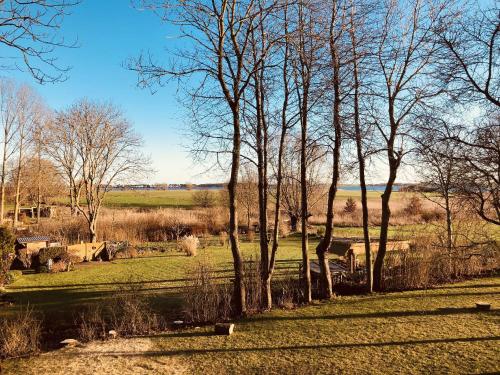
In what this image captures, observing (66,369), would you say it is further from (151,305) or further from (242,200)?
(242,200)

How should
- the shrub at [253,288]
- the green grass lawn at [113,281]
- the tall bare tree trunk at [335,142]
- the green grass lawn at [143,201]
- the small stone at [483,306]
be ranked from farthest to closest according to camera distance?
→ the green grass lawn at [143,201] → the green grass lawn at [113,281] → the shrub at [253,288] → the tall bare tree trunk at [335,142] → the small stone at [483,306]

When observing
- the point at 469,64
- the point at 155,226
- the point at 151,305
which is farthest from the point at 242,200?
the point at 469,64

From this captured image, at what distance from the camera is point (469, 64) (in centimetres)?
651

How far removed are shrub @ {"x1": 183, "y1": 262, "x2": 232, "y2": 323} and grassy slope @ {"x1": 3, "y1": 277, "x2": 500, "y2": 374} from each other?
70 cm

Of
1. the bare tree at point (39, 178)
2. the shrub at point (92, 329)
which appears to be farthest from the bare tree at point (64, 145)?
the shrub at point (92, 329)

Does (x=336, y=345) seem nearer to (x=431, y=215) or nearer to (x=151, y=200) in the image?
(x=431, y=215)

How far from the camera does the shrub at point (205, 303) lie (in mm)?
7816

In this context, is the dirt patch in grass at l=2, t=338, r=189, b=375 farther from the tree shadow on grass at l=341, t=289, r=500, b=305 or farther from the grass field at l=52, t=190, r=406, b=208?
the grass field at l=52, t=190, r=406, b=208

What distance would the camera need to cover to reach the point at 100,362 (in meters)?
5.63

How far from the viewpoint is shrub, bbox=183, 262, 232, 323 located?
7.82 metres

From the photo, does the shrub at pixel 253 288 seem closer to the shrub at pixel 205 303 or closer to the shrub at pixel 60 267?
the shrub at pixel 205 303

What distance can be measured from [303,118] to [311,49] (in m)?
1.39

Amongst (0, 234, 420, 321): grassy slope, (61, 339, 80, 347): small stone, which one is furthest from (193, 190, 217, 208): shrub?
(61, 339, 80, 347): small stone

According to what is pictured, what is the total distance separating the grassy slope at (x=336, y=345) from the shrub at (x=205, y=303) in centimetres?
70
